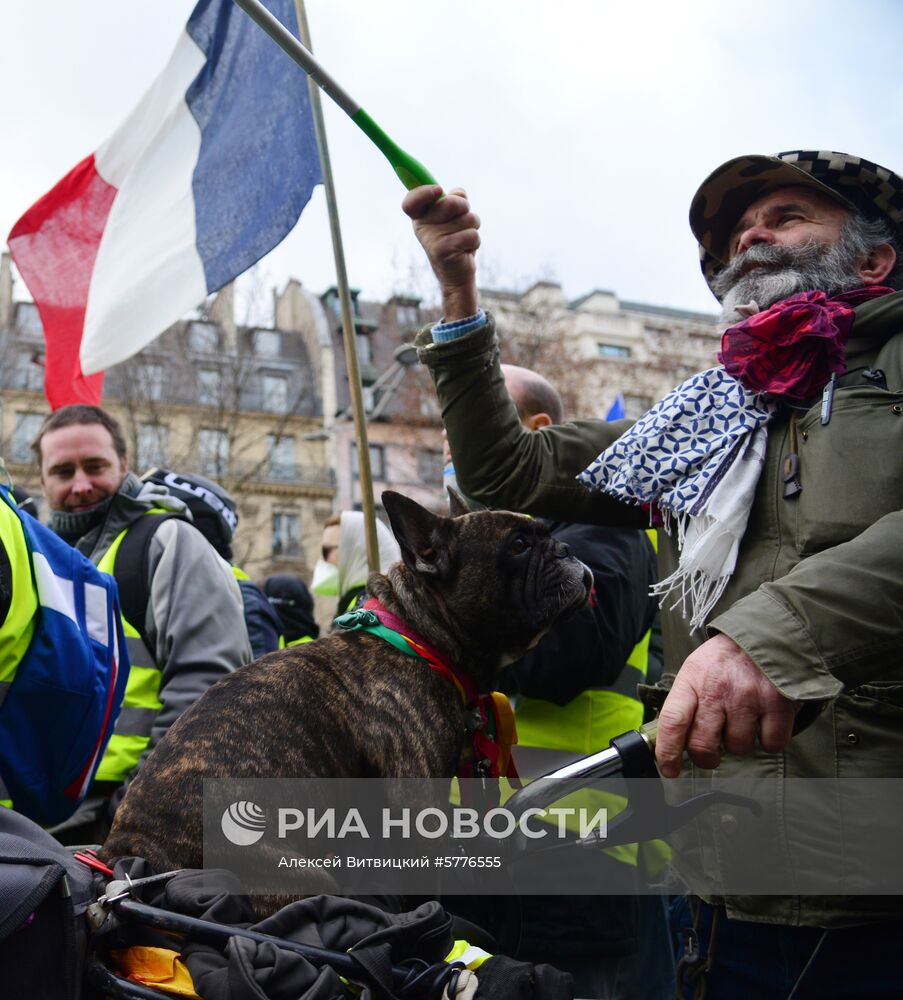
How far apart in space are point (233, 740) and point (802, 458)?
150 centimetres

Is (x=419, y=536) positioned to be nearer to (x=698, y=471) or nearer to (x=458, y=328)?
(x=458, y=328)

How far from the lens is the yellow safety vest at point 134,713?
3734 millimetres

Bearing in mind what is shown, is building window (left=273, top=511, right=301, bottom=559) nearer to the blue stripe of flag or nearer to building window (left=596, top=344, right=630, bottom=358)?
building window (left=596, top=344, right=630, bottom=358)

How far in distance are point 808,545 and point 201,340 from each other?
79.7ft

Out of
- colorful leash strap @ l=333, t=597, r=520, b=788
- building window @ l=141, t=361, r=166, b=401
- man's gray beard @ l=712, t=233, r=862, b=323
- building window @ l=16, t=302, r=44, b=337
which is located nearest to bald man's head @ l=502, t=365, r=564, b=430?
man's gray beard @ l=712, t=233, r=862, b=323

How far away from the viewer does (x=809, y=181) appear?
273 cm

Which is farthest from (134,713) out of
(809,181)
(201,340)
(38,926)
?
(201,340)

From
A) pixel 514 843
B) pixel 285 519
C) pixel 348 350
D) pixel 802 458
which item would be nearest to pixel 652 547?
pixel 348 350

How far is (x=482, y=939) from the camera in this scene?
1965mm

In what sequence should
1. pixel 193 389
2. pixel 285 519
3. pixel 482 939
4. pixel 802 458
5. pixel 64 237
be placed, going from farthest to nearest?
pixel 285 519 < pixel 193 389 < pixel 64 237 < pixel 802 458 < pixel 482 939

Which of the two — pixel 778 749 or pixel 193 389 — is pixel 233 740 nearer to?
pixel 778 749

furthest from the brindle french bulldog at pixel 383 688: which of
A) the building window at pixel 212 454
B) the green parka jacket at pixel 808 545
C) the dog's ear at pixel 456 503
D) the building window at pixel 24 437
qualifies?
the building window at pixel 24 437

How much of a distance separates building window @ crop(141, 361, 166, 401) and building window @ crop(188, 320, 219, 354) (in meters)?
1.05

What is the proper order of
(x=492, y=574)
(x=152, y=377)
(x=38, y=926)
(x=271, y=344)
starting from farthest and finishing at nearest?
(x=271, y=344), (x=152, y=377), (x=492, y=574), (x=38, y=926)
